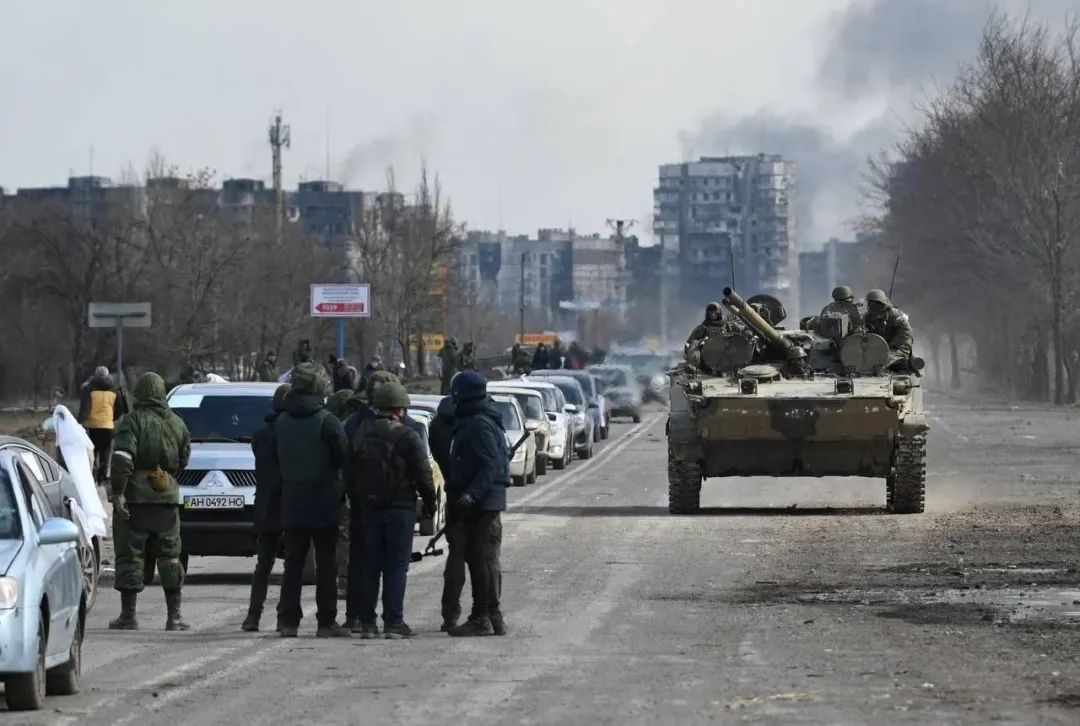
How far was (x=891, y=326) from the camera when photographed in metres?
27.5

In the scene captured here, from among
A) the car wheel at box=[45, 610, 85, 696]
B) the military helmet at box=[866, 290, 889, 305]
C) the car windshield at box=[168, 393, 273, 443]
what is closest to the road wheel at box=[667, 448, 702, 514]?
the military helmet at box=[866, 290, 889, 305]

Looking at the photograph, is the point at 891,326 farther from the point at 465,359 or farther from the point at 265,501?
the point at 465,359

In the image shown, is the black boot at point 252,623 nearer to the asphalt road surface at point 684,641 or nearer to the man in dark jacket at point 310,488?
the asphalt road surface at point 684,641

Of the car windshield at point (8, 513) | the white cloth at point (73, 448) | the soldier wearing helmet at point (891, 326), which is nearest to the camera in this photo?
the car windshield at point (8, 513)

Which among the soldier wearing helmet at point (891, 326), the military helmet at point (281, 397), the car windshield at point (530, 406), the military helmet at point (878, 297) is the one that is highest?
the military helmet at point (878, 297)

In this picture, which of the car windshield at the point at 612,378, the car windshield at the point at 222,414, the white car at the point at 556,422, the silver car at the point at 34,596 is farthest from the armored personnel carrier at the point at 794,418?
the car windshield at the point at 612,378

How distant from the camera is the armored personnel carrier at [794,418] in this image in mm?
25531

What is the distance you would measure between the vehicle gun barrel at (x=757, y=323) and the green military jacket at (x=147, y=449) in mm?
13038

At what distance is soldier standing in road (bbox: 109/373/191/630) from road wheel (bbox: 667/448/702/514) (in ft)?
38.0

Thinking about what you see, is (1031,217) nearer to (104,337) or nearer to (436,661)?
(104,337)

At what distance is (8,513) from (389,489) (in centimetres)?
338

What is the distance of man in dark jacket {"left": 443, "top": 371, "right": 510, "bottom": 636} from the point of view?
564 inches

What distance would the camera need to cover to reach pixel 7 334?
3150 inches

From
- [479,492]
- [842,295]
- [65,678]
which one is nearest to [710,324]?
[842,295]
